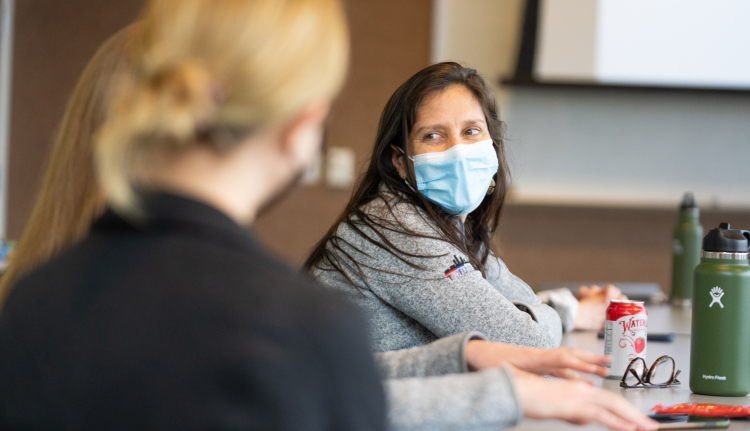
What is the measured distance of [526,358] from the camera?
842 millimetres

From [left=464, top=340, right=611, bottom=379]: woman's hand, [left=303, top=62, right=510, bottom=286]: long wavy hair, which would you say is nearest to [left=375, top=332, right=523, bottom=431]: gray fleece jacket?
[left=464, top=340, right=611, bottom=379]: woman's hand

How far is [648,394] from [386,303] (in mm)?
439

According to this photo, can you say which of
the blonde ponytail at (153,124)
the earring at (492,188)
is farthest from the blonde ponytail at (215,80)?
the earring at (492,188)

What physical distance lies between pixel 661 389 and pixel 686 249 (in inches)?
39.5

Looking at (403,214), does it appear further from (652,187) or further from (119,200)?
(652,187)

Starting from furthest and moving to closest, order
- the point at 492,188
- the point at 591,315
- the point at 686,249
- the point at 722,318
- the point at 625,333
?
1. the point at 686,249
2. the point at 591,315
3. the point at 492,188
4. the point at 625,333
5. the point at 722,318

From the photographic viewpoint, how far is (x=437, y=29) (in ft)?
9.82

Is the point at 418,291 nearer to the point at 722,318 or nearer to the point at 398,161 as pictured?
the point at 398,161

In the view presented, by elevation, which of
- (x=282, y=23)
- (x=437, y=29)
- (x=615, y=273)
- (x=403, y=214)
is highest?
(x=437, y=29)

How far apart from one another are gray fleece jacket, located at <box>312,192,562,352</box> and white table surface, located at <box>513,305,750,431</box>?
167 mm

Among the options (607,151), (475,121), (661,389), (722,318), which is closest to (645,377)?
(661,389)

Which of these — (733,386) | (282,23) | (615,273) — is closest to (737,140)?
(615,273)

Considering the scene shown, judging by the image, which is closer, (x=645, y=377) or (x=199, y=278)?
(x=199, y=278)

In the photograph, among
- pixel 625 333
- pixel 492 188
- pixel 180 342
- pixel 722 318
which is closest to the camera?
pixel 180 342
